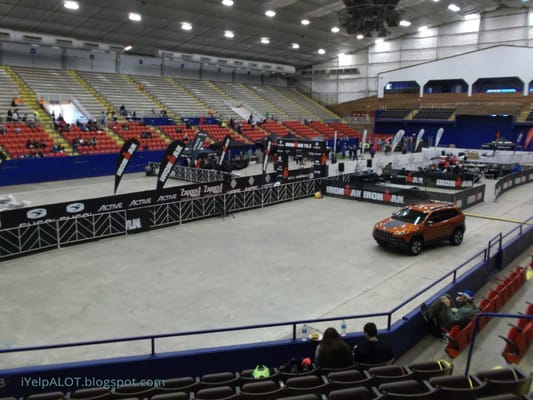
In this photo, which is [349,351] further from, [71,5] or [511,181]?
[71,5]

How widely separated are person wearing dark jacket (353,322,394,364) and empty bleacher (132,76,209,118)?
134 feet

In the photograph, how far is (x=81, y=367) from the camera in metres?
7.11

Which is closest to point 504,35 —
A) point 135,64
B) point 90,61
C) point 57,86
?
point 135,64

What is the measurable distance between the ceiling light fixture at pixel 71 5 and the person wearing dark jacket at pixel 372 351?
33.5m

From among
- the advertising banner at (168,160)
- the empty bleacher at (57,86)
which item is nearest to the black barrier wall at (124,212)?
the advertising banner at (168,160)

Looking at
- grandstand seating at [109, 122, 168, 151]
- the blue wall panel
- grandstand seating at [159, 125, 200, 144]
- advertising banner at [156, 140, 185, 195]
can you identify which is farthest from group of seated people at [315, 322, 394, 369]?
grandstand seating at [159, 125, 200, 144]

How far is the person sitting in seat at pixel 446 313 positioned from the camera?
923 centimetres

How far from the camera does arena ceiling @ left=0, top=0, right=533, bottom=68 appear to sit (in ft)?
108

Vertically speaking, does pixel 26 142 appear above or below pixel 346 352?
above

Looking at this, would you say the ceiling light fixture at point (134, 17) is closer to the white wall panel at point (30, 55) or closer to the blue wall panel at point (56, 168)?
the white wall panel at point (30, 55)

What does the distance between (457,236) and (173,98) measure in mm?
37844

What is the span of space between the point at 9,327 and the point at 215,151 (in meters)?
24.7

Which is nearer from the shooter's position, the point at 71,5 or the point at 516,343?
the point at 516,343

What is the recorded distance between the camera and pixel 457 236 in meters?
16.5
